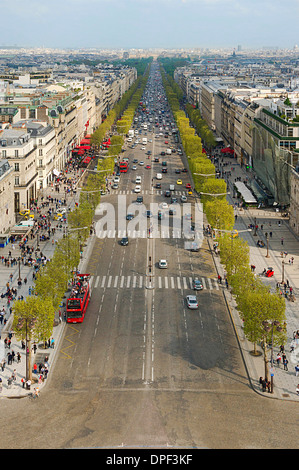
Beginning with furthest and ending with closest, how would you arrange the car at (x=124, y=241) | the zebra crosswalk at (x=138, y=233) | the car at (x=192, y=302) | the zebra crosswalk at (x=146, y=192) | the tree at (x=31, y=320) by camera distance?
the zebra crosswalk at (x=146, y=192) < the zebra crosswalk at (x=138, y=233) < the car at (x=124, y=241) < the car at (x=192, y=302) < the tree at (x=31, y=320)

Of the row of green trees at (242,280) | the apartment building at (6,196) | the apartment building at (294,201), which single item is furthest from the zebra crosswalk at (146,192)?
the apartment building at (6,196)

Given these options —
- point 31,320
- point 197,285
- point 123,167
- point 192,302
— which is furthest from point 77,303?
point 123,167

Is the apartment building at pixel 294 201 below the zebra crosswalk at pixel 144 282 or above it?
above

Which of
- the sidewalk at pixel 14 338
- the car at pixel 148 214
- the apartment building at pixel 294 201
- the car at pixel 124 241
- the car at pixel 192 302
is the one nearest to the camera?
the sidewalk at pixel 14 338

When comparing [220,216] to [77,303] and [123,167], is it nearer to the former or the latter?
[77,303]

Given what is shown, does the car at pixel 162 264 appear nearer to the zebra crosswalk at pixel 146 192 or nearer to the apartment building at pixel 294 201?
the apartment building at pixel 294 201

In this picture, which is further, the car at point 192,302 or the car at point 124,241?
the car at point 124,241

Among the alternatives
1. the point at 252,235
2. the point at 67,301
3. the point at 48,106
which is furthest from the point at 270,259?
the point at 48,106

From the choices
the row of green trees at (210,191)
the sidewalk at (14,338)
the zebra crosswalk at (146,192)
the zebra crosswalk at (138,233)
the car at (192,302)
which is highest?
the row of green trees at (210,191)
